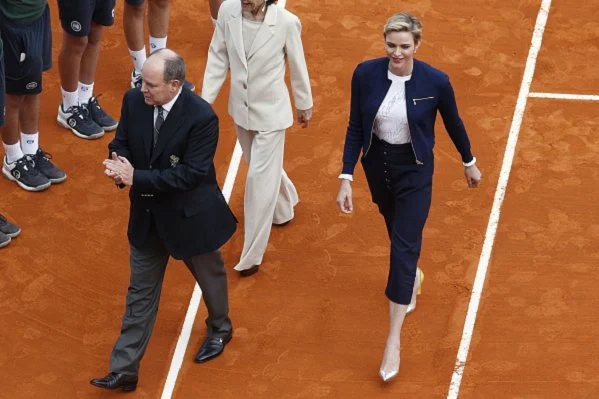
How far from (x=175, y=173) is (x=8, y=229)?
2734mm

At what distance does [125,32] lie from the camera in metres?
14.0

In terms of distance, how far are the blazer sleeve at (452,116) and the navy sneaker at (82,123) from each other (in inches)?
157

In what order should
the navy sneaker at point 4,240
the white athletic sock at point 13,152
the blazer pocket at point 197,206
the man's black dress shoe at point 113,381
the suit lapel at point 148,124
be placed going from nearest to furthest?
the suit lapel at point 148,124 < the blazer pocket at point 197,206 < the man's black dress shoe at point 113,381 < the navy sneaker at point 4,240 < the white athletic sock at point 13,152

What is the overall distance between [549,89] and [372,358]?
380 centimetres

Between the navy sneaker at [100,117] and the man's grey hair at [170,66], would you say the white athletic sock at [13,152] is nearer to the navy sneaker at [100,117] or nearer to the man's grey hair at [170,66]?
the navy sneaker at [100,117]

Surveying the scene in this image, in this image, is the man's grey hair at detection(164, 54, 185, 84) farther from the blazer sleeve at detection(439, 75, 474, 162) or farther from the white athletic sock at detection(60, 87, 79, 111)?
the white athletic sock at detection(60, 87, 79, 111)

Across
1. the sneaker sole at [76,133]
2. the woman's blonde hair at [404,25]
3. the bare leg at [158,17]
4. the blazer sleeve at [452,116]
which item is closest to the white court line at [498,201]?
the blazer sleeve at [452,116]

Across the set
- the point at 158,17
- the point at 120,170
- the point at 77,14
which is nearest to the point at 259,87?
the point at 120,170

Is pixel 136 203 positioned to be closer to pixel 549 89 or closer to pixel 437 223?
pixel 437 223

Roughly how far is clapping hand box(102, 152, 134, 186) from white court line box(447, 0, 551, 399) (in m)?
2.75

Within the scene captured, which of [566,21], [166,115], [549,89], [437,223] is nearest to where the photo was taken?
[166,115]

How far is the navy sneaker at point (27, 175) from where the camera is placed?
12930mm

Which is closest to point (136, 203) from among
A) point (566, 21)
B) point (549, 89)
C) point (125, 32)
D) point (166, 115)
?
point (166, 115)

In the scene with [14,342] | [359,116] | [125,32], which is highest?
[359,116]
